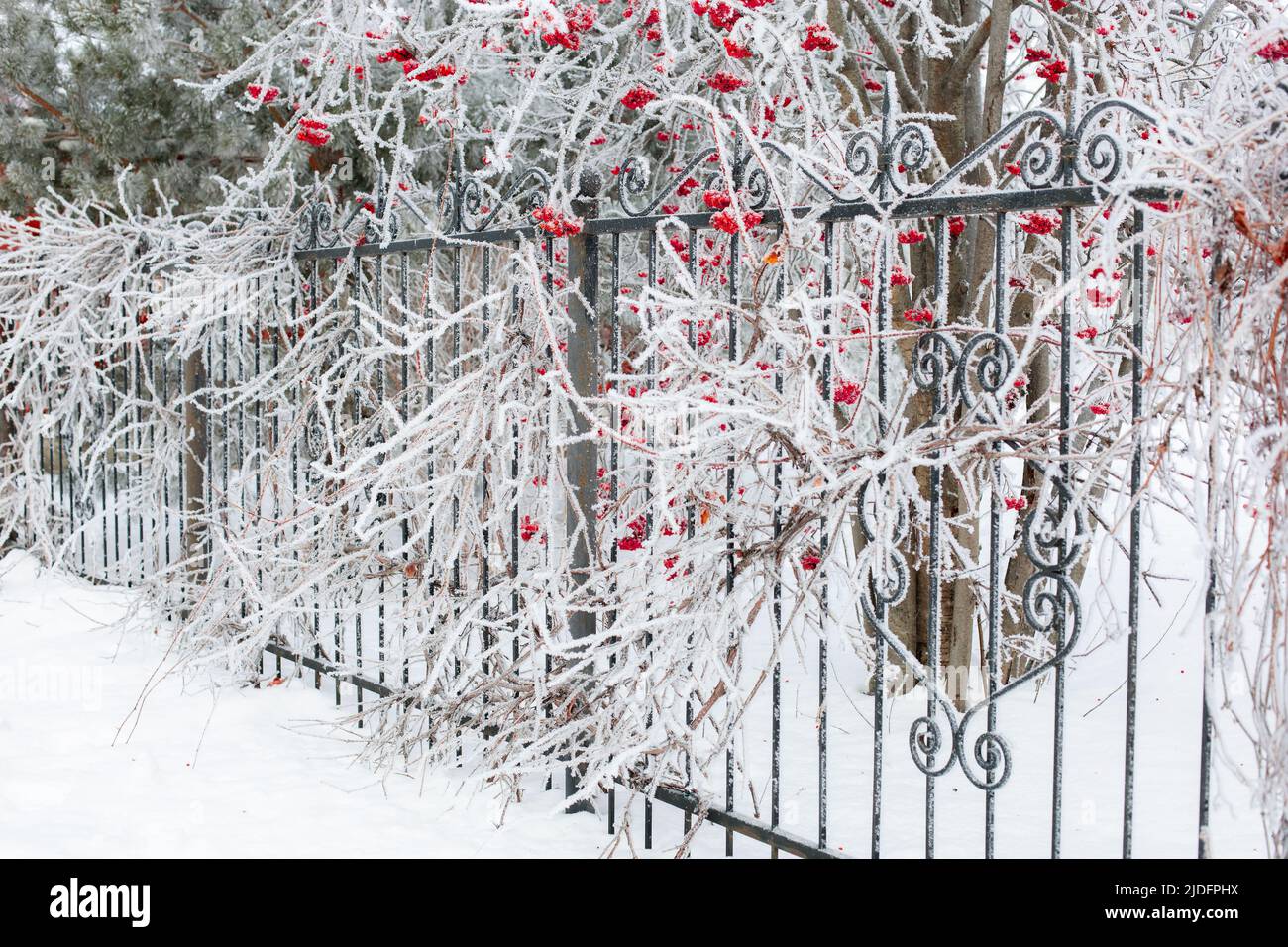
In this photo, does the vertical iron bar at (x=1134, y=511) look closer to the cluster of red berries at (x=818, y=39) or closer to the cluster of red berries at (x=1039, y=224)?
the cluster of red berries at (x=1039, y=224)

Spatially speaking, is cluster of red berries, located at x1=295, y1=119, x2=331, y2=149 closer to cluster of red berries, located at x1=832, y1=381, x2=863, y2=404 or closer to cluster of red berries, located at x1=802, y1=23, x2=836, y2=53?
cluster of red berries, located at x1=802, y1=23, x2=836, y2=53

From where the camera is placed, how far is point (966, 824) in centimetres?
352

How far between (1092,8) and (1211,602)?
3149 mm

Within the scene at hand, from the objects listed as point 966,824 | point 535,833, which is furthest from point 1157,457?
point 535,833

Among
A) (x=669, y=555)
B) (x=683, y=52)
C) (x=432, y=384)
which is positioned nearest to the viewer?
(x=669, y=555)

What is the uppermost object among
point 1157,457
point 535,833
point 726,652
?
point 1157,457

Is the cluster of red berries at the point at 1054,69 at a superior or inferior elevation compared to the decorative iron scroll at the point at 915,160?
superior

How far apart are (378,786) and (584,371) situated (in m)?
1.49

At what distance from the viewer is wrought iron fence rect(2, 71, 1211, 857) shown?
2.44m

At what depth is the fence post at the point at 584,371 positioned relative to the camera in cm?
352

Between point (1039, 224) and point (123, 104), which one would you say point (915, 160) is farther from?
point (123, 104)

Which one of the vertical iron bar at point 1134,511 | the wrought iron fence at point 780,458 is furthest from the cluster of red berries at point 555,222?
the vertical iron bar at point 1134,511

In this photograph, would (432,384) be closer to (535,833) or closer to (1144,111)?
(535,833)

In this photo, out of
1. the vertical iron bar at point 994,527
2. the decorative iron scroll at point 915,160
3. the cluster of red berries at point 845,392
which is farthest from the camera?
the cluster of red berries at point 845,392
